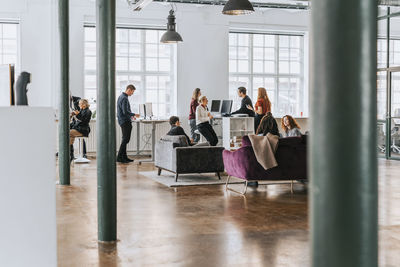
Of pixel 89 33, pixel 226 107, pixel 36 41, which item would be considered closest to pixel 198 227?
pixel 226 107

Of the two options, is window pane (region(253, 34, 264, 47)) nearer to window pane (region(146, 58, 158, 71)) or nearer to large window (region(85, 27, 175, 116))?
large window (region(85, 27, 175, 116))

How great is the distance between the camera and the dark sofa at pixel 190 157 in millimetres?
A: 8227

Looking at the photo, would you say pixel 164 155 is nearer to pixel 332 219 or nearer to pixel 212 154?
pixel 212 154

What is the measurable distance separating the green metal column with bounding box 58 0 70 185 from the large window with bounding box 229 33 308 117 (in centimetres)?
677

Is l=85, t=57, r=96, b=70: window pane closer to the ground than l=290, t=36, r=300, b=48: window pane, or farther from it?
closer to the ground

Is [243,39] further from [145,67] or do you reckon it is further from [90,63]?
[90,63]

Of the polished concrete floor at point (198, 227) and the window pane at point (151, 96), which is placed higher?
the window pane at point (151, 96)

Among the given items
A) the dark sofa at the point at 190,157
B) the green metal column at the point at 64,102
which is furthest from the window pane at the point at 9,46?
the dark sofa at the point at 190,157

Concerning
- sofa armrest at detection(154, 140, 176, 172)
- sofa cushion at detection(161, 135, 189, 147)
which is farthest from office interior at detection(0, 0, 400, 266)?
sofa cushion at detection(161, 135, 189, 147)

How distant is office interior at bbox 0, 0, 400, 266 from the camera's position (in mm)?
1293

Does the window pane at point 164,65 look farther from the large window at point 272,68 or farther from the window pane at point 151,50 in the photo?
the large window at point 272,68

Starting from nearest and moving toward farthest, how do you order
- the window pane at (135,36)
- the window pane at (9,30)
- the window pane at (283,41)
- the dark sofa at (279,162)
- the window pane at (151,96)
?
1. the dark sofa at (279,162)
2. the window pane at (9,30)
3. the window pane at (135,36)
4. the window pane at (151,96)
5. the window pane at (283,41)

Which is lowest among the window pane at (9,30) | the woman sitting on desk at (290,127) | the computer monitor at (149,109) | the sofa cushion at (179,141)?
the sofa cushion at (179,141)

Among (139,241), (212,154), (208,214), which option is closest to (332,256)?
(139,241)
